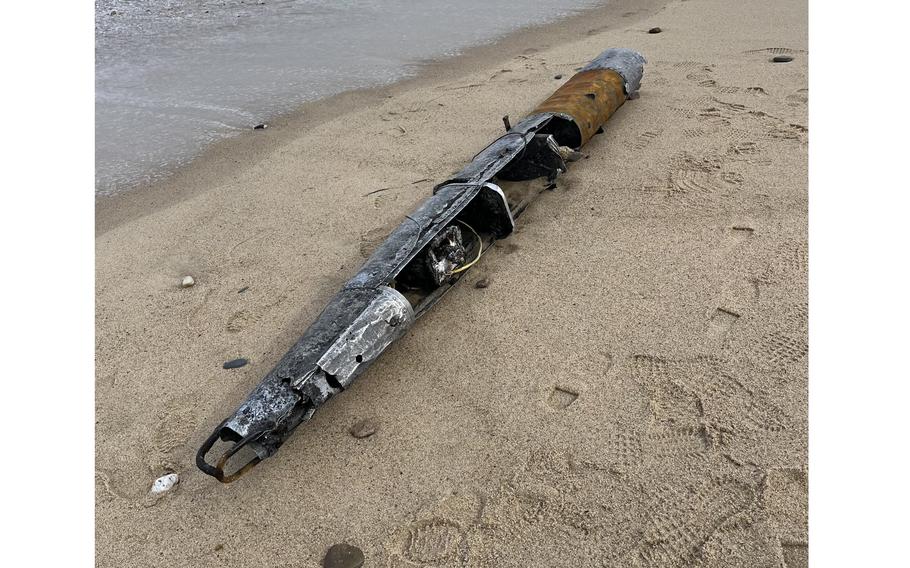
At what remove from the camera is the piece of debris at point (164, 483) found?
298cm

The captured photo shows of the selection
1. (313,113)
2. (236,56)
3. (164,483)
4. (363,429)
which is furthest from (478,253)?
(236,56)

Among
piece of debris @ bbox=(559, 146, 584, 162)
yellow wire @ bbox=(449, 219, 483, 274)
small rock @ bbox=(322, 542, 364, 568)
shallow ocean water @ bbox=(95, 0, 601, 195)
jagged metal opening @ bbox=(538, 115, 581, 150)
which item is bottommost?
small rock @ bbox=(322, 542, 364, 568)

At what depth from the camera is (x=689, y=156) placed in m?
5.13

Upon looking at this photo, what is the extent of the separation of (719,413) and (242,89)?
6550 mm

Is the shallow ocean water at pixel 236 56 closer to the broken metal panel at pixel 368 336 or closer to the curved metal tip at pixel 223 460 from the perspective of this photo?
the broken metal panel at pixel 368 336

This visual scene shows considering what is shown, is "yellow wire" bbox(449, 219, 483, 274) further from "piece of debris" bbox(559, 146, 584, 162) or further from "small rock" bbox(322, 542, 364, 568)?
"small rock" bbox(322, 542, 364, 568)

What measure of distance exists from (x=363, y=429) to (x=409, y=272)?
1080mm

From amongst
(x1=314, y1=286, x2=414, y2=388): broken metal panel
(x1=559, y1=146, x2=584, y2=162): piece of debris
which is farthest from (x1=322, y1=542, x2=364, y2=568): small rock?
(x1=559, y1=146, x2=584, y2=162): piece of debris

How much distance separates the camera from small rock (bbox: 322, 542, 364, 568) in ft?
8.54

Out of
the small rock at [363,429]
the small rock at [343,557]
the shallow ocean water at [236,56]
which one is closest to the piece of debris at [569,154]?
the small rock at [363,429]

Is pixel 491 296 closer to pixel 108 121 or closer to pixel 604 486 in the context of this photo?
pixel 604 486

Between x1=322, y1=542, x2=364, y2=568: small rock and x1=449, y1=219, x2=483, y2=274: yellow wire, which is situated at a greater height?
x1=449, y1=219, x2=483, y2=274: yellow wire

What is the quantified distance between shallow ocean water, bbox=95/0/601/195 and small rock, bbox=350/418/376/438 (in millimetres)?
3874

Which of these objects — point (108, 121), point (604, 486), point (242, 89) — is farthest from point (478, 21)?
point (604, 486)
